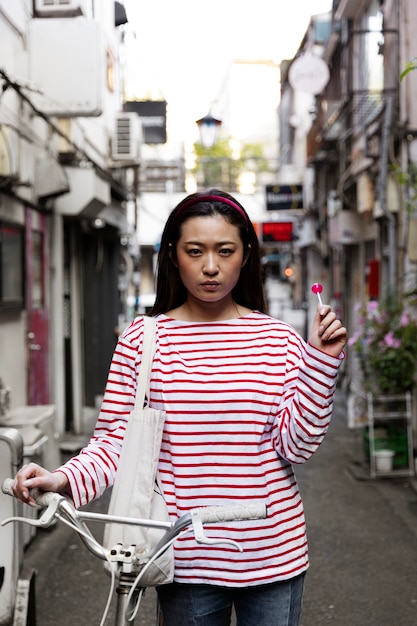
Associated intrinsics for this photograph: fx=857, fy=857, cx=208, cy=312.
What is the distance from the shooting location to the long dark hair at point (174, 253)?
2.43m

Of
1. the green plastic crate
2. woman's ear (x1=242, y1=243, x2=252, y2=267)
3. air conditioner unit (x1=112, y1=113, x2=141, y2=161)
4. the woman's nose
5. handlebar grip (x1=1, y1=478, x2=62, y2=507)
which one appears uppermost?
air conditioner unit (x1=112, y1=113, x2=141, y2=161)

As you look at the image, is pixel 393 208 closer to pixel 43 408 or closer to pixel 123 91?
pixel 43 408

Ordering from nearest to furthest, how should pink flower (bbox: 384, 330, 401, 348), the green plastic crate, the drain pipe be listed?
1. pink flower (bbox: 384, 330, 401, 348)
2. the green plastic crate
3. the drain pipe

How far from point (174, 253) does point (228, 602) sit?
100cm

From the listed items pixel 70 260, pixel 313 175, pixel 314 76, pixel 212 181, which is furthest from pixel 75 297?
pixel 212 181

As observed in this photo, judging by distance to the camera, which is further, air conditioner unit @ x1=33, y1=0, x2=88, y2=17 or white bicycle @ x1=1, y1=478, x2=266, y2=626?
air conditioner unit @ x1=33, y1=0, x2=88, y2=17

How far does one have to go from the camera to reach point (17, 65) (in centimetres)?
852

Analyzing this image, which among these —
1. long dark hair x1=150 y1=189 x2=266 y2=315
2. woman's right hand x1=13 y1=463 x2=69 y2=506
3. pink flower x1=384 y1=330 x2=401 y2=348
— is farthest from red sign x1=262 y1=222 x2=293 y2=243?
woman's right hand x1=13 y1=463 x2=69 y2=506

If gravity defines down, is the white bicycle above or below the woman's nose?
below

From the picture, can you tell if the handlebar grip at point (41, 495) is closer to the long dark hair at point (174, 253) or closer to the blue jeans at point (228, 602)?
the blue jeans at point (228, 602)

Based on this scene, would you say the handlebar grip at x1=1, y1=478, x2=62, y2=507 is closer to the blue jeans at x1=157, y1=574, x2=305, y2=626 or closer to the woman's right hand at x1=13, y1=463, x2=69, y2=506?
the woman's right hand at x1=13, y1=463, x2=69, y2=506

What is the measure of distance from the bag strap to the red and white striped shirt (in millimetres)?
52

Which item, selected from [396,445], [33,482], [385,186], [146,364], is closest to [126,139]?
[385,186]

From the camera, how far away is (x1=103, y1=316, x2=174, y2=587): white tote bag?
2.14m
